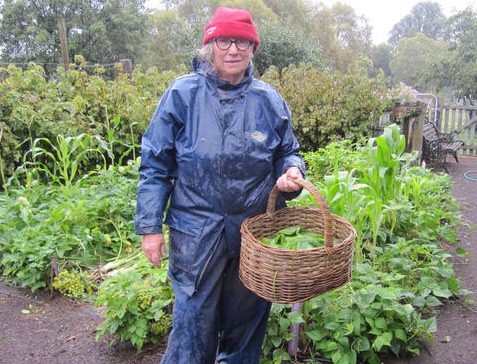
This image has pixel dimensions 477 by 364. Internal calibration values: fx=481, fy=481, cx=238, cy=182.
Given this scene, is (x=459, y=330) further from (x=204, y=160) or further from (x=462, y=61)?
(x=462, y=61)

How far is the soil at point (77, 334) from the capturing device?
2.70m

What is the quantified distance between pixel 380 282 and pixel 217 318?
3.87 feet

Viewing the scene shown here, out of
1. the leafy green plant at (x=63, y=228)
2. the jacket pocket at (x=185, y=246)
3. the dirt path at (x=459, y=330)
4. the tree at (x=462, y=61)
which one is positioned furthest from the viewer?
the tree at (x=462, y=61)

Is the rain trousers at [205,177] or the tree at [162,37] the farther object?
the tree at [162,37]

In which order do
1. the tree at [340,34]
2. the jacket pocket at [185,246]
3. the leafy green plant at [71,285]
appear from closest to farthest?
the jacket pocket at [185,246] → the leafy green plant at [71,285] → the tree at [340,34]

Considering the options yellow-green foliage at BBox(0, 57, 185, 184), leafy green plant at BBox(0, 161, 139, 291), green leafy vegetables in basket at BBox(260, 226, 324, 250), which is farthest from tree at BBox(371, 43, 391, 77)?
green leafy vegetables in basket at BBox(260, 226, 324, 250)

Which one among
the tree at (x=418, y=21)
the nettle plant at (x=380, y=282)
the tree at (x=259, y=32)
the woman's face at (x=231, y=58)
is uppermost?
the tree at (x=418, y=21)

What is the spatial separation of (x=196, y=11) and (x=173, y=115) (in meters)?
30.3

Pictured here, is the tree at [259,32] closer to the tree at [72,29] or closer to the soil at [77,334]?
the tree at [72,29]

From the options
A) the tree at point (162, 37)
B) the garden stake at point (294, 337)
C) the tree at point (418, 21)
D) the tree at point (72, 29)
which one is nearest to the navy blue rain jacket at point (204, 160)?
the garden stake at point (294, 337)

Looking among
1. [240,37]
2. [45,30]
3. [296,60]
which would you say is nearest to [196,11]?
[45,30]

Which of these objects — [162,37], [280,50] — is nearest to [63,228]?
[280,50]

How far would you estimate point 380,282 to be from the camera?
2.88m

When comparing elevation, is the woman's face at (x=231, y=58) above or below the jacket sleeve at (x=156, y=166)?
above
